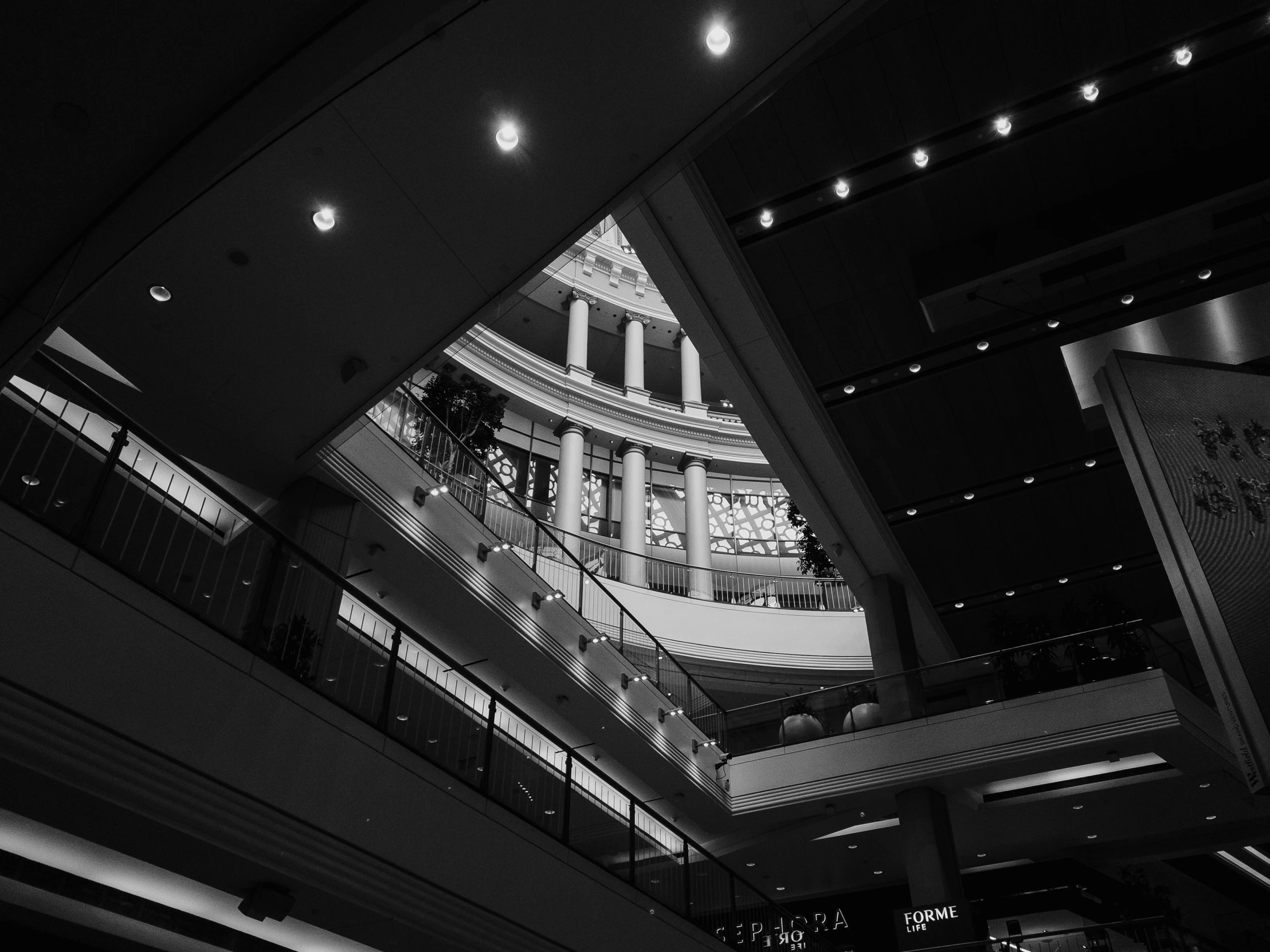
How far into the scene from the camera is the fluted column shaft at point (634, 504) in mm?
24609

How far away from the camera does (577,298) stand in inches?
1131

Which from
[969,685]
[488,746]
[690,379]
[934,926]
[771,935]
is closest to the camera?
[488,746]

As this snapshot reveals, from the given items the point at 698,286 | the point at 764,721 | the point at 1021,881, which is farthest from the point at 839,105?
the point at 1021,881

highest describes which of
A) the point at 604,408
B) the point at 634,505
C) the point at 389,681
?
the point at 604,408

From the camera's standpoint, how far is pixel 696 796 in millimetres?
→ 15617

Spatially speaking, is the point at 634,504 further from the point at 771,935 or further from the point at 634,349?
the point at 771,935

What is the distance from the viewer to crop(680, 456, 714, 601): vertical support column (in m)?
25.9

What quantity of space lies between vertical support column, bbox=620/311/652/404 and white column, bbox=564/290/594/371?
124 cm

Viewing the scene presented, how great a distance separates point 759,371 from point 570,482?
12.4m

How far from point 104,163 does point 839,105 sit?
782cm

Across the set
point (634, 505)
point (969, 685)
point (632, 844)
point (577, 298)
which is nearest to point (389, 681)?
point (632, 844)

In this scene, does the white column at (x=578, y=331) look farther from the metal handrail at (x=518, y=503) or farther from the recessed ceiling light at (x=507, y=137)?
the recessed ceiling light at (x=507, y=137)

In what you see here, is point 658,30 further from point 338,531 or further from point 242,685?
point 338,531

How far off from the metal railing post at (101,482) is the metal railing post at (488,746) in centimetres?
407
